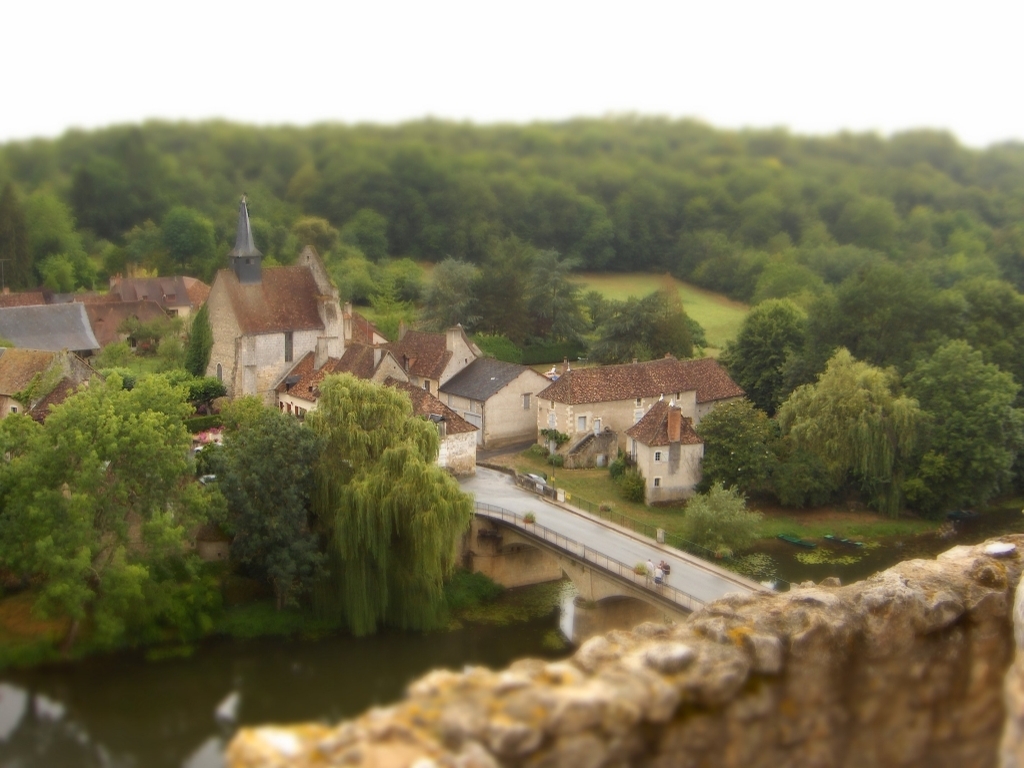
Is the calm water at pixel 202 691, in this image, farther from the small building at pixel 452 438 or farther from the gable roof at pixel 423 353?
the gable roof at pixel 423 353

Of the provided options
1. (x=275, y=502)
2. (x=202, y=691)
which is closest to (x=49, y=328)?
(x=275, y=502)

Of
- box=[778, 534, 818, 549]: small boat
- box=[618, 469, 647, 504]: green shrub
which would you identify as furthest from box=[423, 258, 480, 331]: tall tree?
box=[778, 534, 818, 549]: small boat

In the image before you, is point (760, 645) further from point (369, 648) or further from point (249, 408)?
point (249, 408)

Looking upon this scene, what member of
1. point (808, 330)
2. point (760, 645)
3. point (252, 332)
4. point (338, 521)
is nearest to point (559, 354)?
point (808, 330)

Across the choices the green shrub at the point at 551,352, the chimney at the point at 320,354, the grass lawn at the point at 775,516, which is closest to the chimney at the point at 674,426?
the grass lawn at the point at 775,516

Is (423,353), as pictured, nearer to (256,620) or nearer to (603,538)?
(603,538)

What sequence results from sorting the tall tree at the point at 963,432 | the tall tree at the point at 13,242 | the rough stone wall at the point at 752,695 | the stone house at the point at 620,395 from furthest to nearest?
the tall tree at the point at 13,242 → the stone house at the point at 620,395 → the tall tree at the point at 963,432 → the rough stone wall at the point at 752,695
